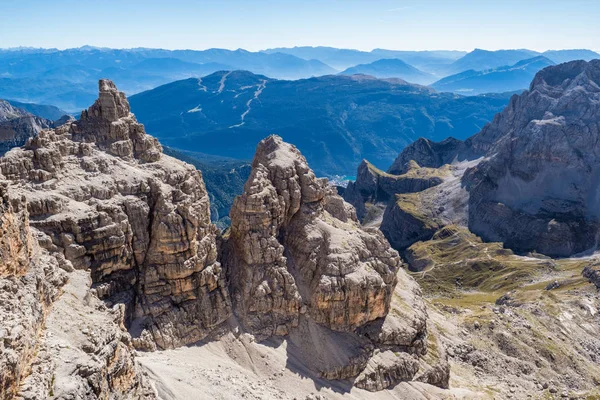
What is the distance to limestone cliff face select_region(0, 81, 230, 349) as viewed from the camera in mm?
56125

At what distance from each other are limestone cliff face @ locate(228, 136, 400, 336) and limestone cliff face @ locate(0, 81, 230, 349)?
4.51m

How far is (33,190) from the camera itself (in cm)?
5528

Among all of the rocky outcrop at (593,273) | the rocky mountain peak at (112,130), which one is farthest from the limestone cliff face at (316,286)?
the rocky outcrop at (593,273)

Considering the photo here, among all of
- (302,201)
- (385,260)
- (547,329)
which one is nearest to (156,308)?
(302,201)

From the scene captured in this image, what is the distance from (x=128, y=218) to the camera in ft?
202

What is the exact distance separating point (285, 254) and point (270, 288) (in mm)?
8654

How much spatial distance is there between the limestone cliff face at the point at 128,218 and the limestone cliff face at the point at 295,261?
451cm

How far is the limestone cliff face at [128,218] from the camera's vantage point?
56125mm

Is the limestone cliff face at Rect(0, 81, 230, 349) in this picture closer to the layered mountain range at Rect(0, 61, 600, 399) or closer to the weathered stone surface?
the layered mountain range at Rect(0, 61, 600, 399)

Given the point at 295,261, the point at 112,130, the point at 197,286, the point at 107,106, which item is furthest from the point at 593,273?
the point at 107,106

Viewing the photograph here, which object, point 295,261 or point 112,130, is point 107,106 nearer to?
point 112,130

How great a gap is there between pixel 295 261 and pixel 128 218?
27068mm

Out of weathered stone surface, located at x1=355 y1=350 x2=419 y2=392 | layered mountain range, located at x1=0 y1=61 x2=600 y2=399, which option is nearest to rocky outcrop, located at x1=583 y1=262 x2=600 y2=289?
layered mountain range, located at x1=0 y1=61 x2=600 y2=399

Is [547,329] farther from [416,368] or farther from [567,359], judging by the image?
[416,368]
